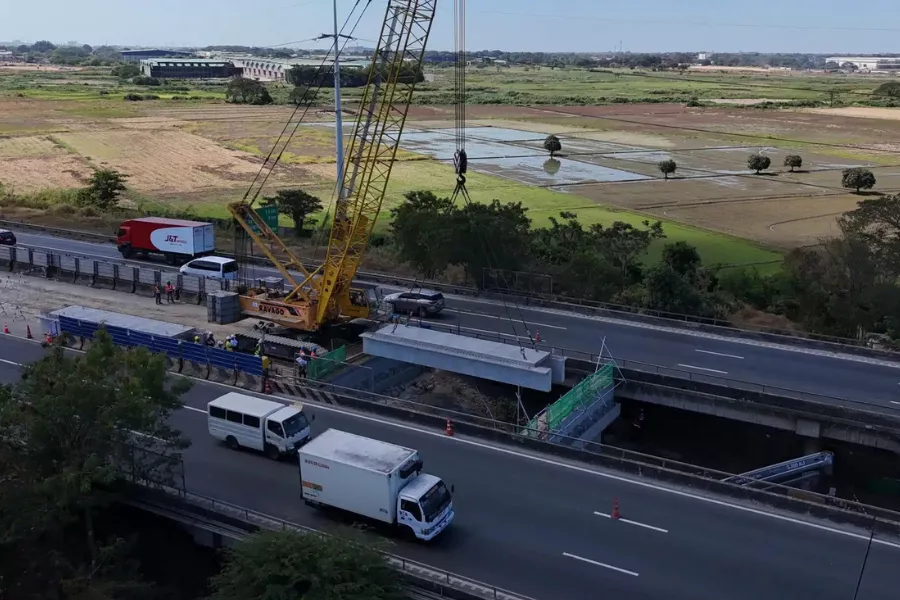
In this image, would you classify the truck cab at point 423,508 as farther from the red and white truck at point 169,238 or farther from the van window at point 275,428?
the red and white truck at point 169,238

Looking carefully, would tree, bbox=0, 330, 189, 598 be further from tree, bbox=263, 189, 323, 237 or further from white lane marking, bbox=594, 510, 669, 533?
tree, bbox=263, 189, 323, 237

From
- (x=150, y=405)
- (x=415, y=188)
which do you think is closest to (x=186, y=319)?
(x=150, y=405)

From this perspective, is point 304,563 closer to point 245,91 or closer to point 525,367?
point 525,367

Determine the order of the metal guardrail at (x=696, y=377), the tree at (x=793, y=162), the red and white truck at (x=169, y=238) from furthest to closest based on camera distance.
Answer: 1. the tree at (x=793, y=162)
2. the red and white truck at (x=169, y=238)
3. the metal guardrail at (x=696, y=377)

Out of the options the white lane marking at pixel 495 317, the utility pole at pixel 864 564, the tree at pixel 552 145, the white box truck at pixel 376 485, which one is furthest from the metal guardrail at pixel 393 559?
the tree at pixel 552 145

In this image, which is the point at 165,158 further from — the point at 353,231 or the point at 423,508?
the point at 423,508
